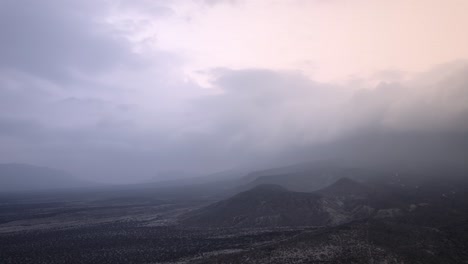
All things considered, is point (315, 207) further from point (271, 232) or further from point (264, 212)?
point (271, 232)

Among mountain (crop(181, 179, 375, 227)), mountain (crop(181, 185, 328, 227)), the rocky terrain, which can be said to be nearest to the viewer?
the rocky terrain

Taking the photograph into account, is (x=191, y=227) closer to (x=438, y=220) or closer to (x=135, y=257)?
(x=135, y=257)

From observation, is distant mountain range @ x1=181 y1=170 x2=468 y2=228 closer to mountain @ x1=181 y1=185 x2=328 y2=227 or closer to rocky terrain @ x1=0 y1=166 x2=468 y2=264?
mountain @ x1=181 y1=185 x2=328 y2=227

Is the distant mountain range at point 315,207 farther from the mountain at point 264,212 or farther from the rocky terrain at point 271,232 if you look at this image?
the rocky terrain at point 271,232

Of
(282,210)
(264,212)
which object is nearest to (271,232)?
(264,212)

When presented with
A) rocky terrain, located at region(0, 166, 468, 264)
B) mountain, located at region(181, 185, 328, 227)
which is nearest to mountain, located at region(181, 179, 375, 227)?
mountain, located at region(181, 185, 328, 227)

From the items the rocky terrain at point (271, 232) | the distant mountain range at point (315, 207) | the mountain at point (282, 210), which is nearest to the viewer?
the rocky terrain at point (271, 232)

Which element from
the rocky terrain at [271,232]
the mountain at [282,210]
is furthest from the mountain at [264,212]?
the rocky terrain at [271,232]

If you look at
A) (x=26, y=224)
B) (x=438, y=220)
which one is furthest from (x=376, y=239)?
(x=26, y=224)
